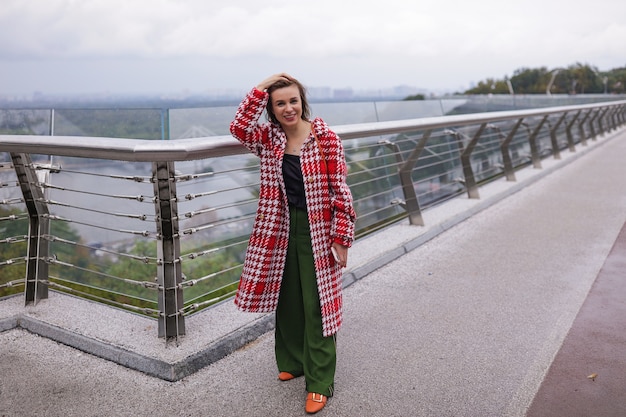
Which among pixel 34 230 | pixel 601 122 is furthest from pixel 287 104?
pixel 601 122

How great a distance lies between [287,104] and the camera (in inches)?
111

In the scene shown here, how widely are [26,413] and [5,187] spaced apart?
5.22ft

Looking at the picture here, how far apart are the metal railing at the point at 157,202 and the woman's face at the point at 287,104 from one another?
48 cm

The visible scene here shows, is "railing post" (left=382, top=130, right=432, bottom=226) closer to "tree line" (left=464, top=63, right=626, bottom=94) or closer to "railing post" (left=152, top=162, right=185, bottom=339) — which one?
"railing post" (left=152, top=162, right=185, bottom=339)

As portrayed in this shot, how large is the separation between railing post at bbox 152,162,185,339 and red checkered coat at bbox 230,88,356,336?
0.47 metres

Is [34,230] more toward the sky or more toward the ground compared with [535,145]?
more toward the ground

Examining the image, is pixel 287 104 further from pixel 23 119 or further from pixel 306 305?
pixel 23 119

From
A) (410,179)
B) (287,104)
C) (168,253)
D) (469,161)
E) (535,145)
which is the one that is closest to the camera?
(287,104)

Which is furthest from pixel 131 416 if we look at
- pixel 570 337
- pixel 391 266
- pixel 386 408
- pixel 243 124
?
pixel 391 266

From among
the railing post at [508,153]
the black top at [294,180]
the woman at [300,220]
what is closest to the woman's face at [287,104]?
the woman at [300,220]

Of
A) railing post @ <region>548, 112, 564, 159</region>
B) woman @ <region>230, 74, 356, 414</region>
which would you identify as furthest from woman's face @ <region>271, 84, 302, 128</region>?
railing post @ <region>548, 112, 564, 159</region>

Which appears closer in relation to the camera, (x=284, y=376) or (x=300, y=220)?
(x=300, y=220)

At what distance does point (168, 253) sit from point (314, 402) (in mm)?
1058

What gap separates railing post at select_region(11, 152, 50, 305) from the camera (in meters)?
3.78
